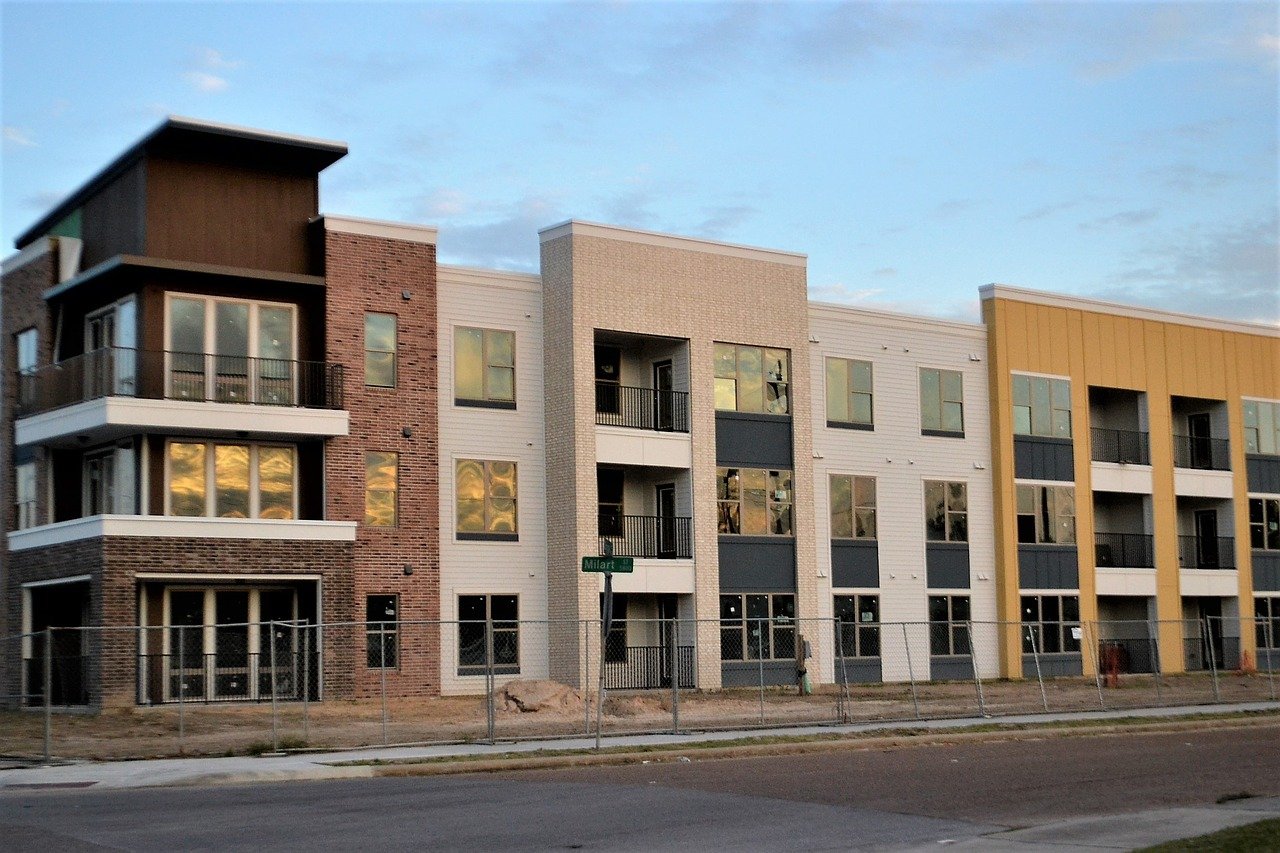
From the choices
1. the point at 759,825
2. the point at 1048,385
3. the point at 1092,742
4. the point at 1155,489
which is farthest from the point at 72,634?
the point at 1155,489

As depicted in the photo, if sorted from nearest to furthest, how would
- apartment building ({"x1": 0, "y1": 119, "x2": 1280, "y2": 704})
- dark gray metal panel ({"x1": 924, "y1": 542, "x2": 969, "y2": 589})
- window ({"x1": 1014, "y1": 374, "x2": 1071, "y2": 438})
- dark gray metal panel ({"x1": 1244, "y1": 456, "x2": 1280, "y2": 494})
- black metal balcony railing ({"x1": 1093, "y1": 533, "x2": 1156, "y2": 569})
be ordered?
apartment building ({"x1": 0, "y1": 119, "x2": 1280, "y2": 704})
dark gray metal panel ({"x1": 924, "y1": 542, "x2": 969, "y2": 589})
window ({"x1": 1014, "y1": 374, "x2": 1071, "y2": 438})
black metal balcony railing ({"x1": 1093, "y1": 533, "x2": 1156, "y2": 569})
dark gray metal panel ({"x1": 1244, "y1": 456, "x2": 1280, "y2": 494})

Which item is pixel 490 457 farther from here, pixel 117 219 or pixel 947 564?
pixel 947 564

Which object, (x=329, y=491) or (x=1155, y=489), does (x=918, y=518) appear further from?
(x=329, y=491)

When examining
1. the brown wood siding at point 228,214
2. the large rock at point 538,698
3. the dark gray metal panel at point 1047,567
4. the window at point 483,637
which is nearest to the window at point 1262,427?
the dark gray metal panel at point 1047,567

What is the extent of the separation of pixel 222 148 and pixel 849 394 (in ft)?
63.5

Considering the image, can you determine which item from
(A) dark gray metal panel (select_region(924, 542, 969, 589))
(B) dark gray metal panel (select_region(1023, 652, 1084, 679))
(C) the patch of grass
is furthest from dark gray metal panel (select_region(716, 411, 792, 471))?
(C) the patch of grass

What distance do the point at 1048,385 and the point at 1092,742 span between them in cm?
2571

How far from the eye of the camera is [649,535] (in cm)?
4347

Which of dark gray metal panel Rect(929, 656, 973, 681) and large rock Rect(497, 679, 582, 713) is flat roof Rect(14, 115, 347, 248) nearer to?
large rock Rect(497, 679, 582, 713)

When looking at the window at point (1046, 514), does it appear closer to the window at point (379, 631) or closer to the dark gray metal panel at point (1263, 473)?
the dark gray metal panel at point (1263, 473)

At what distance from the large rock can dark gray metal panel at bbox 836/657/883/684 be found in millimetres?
11635

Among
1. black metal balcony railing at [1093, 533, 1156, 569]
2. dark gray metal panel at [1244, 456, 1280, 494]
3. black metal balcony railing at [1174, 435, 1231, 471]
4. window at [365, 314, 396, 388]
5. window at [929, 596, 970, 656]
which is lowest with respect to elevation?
window at [929, 596, 970, 656]

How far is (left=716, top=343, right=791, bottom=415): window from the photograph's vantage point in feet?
144

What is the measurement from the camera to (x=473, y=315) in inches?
1604
